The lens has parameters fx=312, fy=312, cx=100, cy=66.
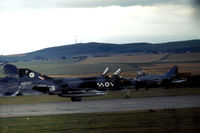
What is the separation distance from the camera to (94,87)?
30.9 m

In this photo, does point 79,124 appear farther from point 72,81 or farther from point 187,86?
point 187,86

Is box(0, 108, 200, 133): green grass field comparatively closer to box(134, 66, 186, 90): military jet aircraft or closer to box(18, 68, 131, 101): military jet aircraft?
box(18, 68, 131, 101): military jet aircraft

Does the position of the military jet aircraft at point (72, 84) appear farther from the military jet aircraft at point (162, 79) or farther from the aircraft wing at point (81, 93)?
the military jet aircraft at point (162, 79)

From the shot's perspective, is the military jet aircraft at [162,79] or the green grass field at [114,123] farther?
the military jet aircraft at [162,79]

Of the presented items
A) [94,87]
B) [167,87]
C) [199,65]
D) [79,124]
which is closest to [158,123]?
[79,124]

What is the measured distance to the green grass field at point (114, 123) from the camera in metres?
14.6

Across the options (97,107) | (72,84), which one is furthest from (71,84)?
(97,107)

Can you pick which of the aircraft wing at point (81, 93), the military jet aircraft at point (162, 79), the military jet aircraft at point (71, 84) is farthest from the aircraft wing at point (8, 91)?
the military jet aircraft at point (162, 79)

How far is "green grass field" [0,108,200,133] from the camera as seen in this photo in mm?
14566

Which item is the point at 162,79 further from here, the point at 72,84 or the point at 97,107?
the point at 97,107

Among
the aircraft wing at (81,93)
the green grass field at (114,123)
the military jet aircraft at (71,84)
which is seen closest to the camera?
the green grass field at (114,123)

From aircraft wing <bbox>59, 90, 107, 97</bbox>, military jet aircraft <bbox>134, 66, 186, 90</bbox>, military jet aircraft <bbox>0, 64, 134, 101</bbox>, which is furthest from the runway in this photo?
military jet aircraft <bbox>134, 66, 186, 90</bbox>

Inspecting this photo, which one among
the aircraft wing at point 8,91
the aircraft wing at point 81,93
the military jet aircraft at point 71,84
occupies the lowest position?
the aircraft wing at point 8,91

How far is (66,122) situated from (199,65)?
3752cm
